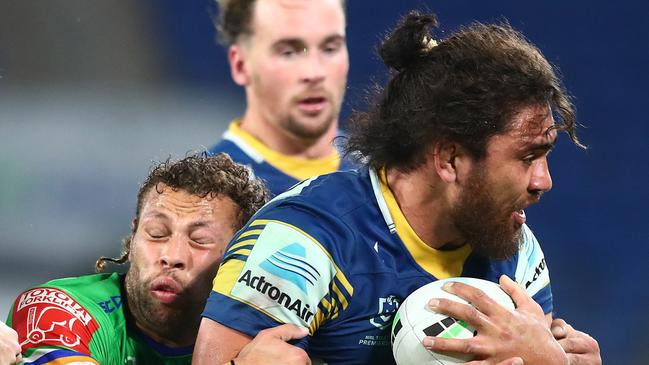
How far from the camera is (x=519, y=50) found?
2.90 meters

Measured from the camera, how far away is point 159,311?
318 cm

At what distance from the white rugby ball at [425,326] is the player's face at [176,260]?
674mm

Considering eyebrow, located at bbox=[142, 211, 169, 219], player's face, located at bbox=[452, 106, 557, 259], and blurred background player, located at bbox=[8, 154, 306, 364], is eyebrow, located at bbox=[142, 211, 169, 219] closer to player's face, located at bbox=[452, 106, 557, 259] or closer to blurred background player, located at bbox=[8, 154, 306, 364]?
blurred background player, located at bbox=[8, 154, 306, 364]

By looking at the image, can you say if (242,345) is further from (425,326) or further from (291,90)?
(291,90)

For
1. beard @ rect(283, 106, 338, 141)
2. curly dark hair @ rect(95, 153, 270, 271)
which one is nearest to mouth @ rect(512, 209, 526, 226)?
curly dark hair @ rect(95, 153, 270, 271)

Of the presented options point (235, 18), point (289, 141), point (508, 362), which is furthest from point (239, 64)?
point (508, 362)

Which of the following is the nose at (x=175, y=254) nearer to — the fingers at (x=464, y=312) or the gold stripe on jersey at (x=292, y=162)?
the fingers at (x=464, y=312)

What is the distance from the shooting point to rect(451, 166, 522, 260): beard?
9.32 ft

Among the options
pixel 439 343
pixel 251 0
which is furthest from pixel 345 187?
pixel 251 0

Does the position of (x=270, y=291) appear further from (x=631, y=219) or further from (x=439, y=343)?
(x=631, y=219)

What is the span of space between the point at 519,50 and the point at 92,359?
1.38 metres

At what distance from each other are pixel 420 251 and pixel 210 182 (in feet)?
2.42

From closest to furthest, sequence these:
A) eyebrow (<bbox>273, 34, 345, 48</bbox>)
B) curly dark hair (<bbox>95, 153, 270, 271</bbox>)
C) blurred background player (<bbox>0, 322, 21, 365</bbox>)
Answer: blurred background player (<bbox>0, 322, 21, 365</bbox>)
curly dark hair (<bbox>95, 153, 270, 271</bbox>)
eyebrow (<bbox>273, 34, 345, 48</bbox>)

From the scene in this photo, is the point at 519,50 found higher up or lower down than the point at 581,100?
higher up
